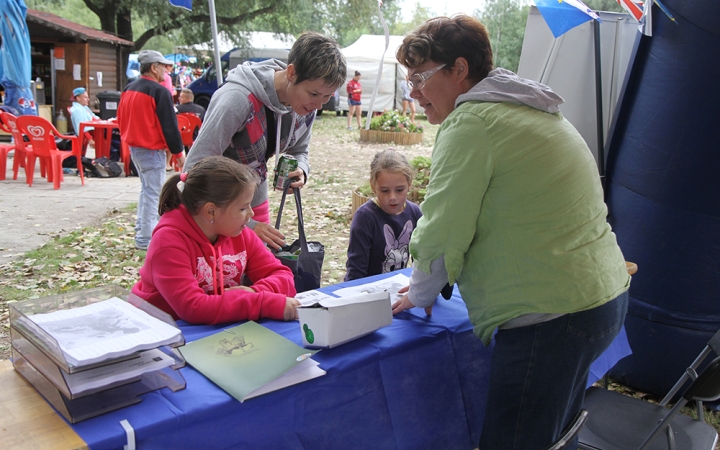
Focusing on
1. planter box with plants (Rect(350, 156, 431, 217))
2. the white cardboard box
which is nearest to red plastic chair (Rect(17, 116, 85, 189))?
planter box with plants (Rect(350, 156, 431, 217))

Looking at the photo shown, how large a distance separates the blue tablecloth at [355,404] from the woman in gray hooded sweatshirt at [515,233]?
29 centimetres

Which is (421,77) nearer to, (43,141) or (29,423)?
(29,423)

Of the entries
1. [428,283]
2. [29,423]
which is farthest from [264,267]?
[29,423]

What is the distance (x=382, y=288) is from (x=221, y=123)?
1.00 metres

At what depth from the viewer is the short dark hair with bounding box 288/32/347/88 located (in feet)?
8.13

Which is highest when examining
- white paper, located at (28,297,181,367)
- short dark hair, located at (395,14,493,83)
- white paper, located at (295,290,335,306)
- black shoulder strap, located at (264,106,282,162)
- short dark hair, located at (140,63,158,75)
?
short dark hair, located at (140,63,158,75)

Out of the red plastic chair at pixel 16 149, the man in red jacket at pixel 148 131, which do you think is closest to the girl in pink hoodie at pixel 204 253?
the man in red jacket at pixel 148 131

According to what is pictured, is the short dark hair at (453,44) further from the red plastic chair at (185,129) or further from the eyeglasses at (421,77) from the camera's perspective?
the red plastic chair at (185,129)

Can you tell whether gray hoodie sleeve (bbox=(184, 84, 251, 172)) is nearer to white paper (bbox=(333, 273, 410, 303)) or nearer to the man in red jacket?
white paper (bbox=(333, 273, 410, 303))

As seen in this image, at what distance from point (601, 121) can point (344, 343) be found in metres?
2.57

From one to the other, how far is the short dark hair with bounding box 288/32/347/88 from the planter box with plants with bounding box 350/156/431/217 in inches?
154

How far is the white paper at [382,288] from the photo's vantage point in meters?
2.39

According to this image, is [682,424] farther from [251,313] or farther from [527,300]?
[251,313]

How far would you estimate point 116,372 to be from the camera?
1.44 m
